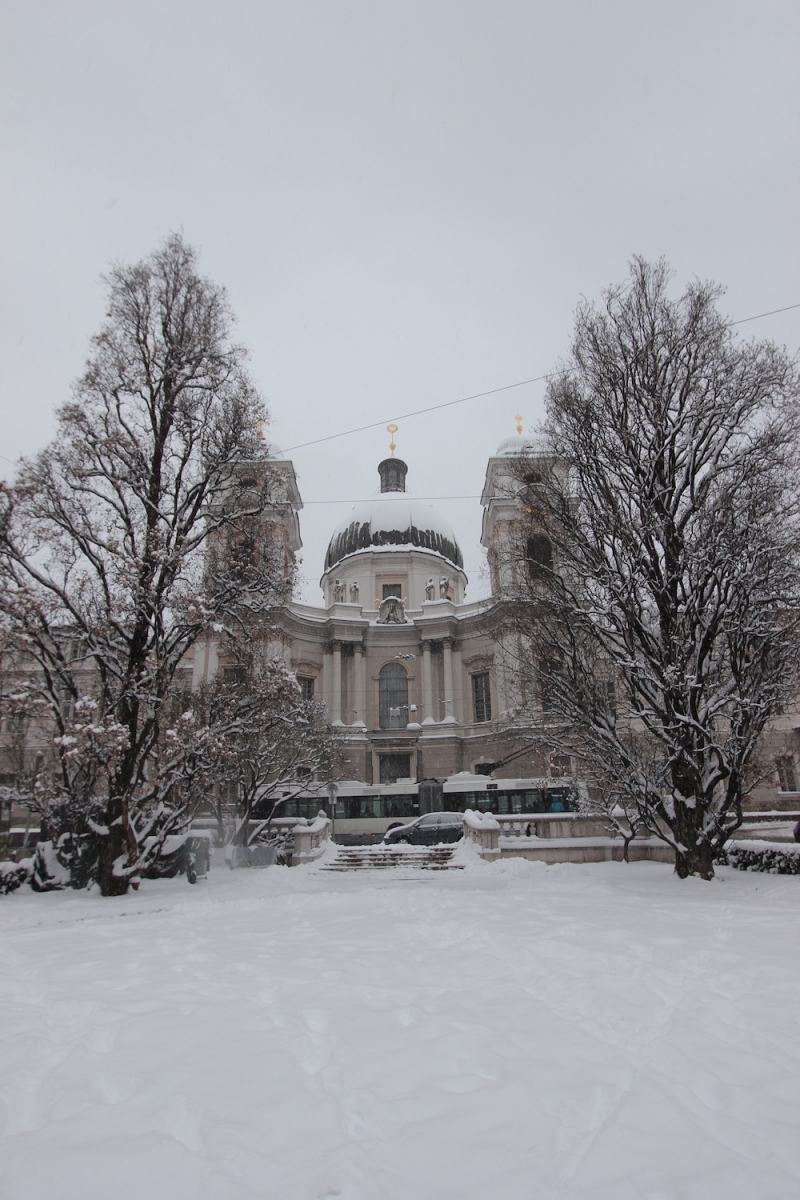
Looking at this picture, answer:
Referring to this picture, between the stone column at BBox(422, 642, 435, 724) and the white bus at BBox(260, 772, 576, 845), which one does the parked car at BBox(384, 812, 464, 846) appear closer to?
the white bus at BBox(260, 772, 576, 845)

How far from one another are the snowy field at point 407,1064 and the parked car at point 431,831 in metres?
17.5

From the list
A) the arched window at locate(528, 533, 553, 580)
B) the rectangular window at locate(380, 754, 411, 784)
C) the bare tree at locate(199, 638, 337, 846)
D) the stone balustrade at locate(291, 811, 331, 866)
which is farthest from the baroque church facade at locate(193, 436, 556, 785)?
the arched window at locate(528, 533, 553, 580)

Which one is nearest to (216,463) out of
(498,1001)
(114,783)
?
(114,783)

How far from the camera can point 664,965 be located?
21.7 ft

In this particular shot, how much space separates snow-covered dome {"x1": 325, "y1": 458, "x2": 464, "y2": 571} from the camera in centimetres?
5197

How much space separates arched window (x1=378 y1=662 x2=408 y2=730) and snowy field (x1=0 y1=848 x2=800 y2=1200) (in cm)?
3705

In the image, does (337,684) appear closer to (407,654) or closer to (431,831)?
(407,654)

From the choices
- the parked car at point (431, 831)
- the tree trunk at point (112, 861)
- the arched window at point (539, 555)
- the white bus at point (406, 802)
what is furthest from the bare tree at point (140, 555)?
the white bus at point (406, 802)

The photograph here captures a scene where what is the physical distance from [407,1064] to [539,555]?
17.0m

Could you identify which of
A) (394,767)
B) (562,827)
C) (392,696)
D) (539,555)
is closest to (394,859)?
(562,827)

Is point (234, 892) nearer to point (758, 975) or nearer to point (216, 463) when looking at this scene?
point (216, 463)

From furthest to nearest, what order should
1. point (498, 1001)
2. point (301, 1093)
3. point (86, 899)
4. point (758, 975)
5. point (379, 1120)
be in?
point (86, 899) < point (758, 975) < point (498, 1001) < point (301, 1093) < point (379, 1120)

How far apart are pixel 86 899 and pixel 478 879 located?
8.80 m

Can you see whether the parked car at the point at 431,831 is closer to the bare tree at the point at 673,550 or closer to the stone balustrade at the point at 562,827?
the stone balustrade at the point at 562,827
